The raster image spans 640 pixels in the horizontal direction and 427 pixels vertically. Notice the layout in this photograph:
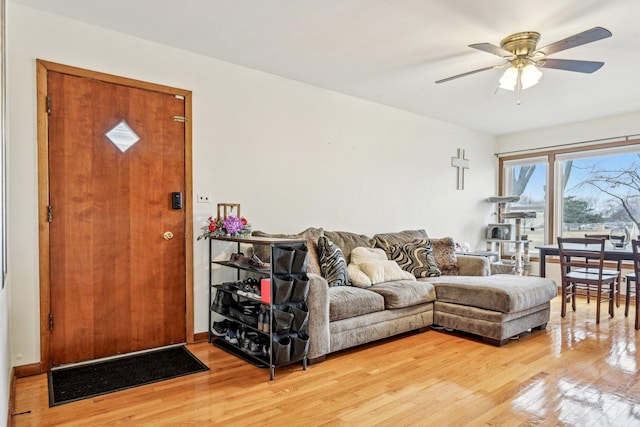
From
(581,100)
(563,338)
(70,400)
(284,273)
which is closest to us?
(70,400)

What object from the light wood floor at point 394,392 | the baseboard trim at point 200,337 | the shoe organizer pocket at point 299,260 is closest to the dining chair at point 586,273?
the light wood floor at point 394,392

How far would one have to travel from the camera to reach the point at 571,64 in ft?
9.60

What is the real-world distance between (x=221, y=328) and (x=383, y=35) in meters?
2.66

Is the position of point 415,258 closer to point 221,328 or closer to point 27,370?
point 221,328

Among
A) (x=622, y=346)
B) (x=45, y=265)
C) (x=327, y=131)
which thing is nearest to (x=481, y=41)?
(x=327, y=131)

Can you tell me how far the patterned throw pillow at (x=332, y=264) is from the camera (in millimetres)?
3526

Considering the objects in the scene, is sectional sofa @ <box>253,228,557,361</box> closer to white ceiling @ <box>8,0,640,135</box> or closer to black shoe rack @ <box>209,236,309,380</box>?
black shoe rack @ <box>209,236,309,380</box>

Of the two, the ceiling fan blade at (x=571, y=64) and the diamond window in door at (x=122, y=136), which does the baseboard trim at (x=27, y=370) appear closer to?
the diamond window in door at (x=122, y=136)

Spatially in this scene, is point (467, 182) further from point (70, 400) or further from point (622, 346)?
point (70, 400)

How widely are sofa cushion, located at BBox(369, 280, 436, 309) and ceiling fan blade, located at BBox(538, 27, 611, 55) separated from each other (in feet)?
7.03

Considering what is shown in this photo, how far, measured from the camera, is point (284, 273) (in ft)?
8.80

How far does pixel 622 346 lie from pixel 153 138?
14.0ft

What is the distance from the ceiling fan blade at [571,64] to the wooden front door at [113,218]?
2.94 m

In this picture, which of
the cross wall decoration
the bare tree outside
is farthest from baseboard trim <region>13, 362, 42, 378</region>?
the bare tree outside
